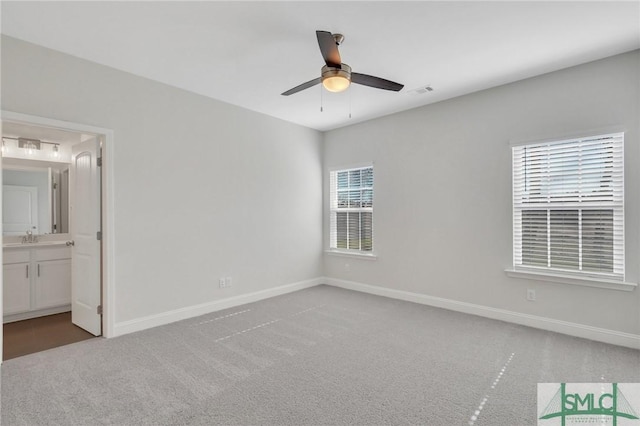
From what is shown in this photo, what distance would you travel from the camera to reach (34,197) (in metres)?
4.48

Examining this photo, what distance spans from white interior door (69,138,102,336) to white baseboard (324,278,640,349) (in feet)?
11.8

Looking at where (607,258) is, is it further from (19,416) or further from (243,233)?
(19,416)

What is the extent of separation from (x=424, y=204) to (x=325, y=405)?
3130mm

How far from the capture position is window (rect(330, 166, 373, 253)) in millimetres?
5262

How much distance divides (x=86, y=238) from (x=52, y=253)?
123 centimetres

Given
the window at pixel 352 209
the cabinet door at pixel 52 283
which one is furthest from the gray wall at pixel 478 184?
the cabinet door at pixel 52 283

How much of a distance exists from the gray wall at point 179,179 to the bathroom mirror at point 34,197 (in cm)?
203

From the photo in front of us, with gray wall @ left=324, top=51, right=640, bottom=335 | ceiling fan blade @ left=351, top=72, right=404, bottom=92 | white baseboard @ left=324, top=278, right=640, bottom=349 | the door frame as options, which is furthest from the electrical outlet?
the door frame

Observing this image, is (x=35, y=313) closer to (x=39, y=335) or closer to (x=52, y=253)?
(x=52, y=253)

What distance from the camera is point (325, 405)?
2.14 meters

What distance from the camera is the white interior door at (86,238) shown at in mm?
3396

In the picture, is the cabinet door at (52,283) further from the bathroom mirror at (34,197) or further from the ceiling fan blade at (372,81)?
the ceiling fan blade at (372,81)

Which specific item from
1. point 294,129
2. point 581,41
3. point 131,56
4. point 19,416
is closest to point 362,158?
point 294,129

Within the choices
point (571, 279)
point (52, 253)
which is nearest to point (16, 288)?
point (52, 253)
